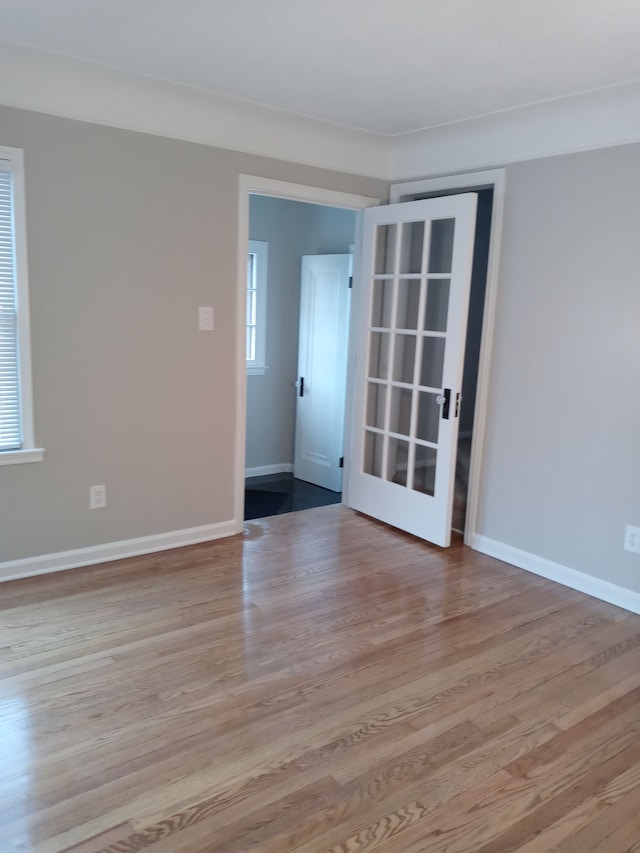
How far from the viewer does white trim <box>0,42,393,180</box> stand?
2850 mm

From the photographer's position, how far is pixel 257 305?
5355 mm

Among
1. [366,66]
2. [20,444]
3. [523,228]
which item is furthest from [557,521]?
[20,444]

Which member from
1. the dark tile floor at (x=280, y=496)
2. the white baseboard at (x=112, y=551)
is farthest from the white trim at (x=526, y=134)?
the white baseboard at (x=112, y=551)

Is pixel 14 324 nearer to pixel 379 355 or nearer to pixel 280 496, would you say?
pixel 379 355

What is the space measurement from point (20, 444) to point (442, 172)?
2838 mm

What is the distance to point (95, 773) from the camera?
1948 millimetres

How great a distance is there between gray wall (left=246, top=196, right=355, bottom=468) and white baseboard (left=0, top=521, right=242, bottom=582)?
166cm

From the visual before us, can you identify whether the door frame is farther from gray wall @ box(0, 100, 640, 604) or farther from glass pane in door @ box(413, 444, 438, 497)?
glass pane in door @ box(413, 444, 438, 497)

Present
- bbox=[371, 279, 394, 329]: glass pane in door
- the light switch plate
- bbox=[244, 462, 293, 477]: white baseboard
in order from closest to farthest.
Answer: the light switch plate
bbox=[371, 279, 394, 329]: glass pane in door
bbox=[244, 462, 293, 477]: white baseboard

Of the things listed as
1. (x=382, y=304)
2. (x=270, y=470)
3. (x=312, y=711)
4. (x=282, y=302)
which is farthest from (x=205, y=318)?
(x=270, y=470)

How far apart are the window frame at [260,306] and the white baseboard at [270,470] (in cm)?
83

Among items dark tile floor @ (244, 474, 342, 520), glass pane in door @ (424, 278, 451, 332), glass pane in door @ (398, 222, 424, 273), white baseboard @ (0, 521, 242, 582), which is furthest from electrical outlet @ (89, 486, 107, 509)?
glass pane in door @ (398, 222, 424, 273)

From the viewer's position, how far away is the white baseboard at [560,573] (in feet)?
10.4

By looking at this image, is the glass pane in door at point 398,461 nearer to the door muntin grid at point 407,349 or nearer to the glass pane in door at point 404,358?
the door muntin grid at point 407,349
